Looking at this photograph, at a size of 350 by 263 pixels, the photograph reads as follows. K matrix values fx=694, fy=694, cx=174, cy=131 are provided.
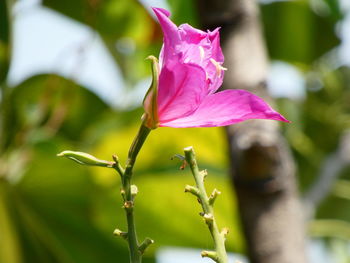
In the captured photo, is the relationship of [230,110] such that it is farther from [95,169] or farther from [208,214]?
[95,169]

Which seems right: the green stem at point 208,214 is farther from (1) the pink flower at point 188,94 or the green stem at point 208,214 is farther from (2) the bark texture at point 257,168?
(2) the bark texture at point 257,168

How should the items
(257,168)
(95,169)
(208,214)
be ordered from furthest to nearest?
(95,169) → (257,168) → (208,214)

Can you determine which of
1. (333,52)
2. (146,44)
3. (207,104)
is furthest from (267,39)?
(207,104)

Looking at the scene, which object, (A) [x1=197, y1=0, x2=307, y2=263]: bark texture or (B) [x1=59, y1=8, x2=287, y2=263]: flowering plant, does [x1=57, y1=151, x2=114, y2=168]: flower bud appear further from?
(A) [x1=197, y1=0, x2=307, y2=263]: bark texture

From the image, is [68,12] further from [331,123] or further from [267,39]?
[331,123]

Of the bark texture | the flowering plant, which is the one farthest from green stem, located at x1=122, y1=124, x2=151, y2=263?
the bark texture

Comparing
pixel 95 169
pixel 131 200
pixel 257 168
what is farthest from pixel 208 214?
pixel 95 169
